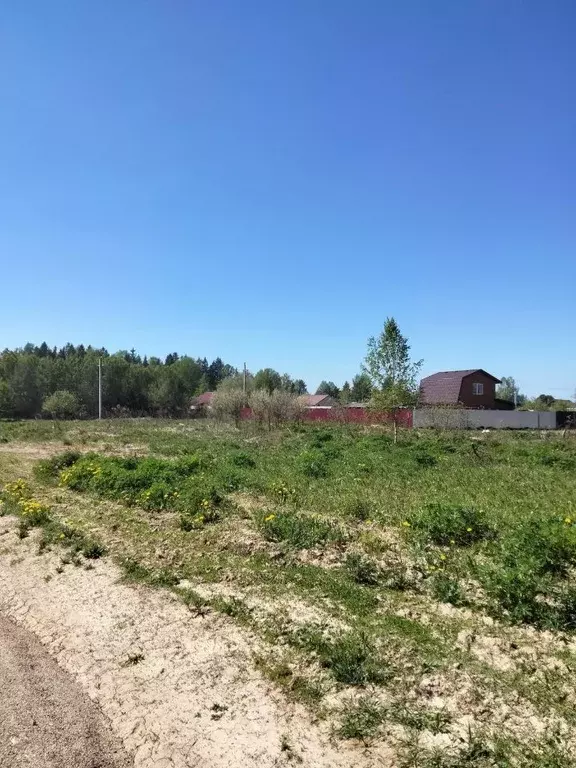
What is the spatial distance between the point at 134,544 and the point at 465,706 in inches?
207

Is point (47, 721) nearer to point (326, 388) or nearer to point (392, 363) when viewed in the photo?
point (392, 363)

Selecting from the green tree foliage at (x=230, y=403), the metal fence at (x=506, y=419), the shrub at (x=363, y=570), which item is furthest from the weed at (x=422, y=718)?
the green tree foliage at (x=230, y=403)

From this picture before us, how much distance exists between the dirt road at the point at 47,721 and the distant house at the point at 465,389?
4251 cm

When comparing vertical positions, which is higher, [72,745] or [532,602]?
[532,602]

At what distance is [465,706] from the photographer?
135 inches

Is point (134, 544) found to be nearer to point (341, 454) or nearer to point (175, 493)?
point (175, 493)

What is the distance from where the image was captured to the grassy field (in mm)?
3373

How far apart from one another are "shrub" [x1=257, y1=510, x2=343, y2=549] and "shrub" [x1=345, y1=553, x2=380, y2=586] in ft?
2.87

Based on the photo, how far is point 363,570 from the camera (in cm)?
581

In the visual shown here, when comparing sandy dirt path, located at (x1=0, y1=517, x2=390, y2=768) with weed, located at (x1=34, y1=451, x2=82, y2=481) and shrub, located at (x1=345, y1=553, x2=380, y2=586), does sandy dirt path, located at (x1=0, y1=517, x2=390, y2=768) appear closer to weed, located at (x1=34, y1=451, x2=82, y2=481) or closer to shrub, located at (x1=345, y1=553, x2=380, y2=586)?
shrub, located at (x1=345, y1=553, x2=380, y2=586)

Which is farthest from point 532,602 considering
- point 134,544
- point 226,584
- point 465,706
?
point 134,544

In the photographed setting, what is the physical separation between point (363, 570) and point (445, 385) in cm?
4354

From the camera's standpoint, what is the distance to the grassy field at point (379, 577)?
3373 millimetres

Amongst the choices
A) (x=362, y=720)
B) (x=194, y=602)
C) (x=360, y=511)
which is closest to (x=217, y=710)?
(x=362, y=720)
